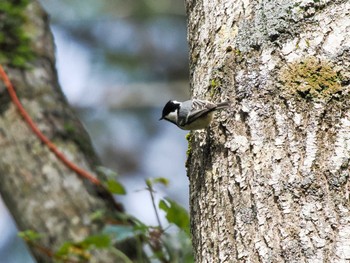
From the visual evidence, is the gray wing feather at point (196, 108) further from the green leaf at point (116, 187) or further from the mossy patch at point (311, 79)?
the green leaf at point (116, 187)

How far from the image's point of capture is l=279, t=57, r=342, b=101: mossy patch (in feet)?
4.16

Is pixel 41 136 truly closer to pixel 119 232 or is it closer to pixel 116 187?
pixel 116 187

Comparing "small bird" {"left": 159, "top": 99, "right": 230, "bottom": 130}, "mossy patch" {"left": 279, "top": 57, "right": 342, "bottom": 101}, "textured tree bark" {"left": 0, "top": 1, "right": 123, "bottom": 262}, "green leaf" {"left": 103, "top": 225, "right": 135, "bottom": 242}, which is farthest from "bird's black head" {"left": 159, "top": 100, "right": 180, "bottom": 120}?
"mossy patch" {"left": 279, "top": 57, "right": 342, "bottom": 101}

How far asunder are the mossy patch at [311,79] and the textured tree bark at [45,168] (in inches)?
44.2

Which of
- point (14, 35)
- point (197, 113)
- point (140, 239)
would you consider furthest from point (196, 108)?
point (14, 35)

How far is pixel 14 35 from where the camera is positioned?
2.72 meters

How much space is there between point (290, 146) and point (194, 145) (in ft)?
1.13

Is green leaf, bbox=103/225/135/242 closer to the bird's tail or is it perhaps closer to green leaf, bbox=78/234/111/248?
green leaf, bbox=78/234/111/248

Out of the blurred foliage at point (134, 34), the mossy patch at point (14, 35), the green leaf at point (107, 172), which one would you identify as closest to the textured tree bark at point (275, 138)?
the green leaf at point (107, 172)

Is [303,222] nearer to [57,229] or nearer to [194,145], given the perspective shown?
[194,145]

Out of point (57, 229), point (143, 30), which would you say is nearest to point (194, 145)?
point (57, 229)

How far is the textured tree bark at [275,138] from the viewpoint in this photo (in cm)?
116

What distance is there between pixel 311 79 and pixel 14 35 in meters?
1.78

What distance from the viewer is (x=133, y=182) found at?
6301 millimetres
